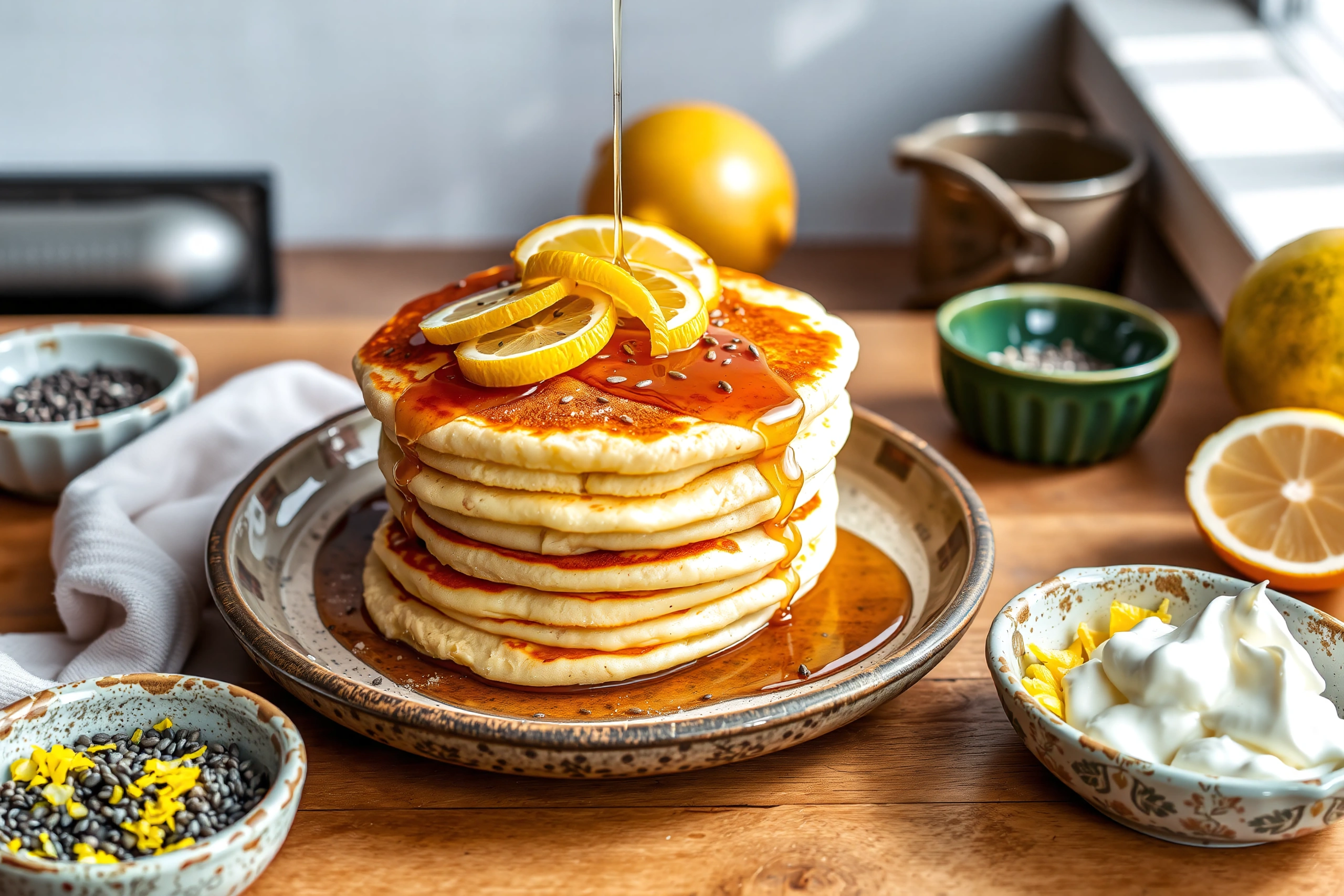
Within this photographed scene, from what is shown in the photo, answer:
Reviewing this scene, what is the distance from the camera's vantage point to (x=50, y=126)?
3.62 meters

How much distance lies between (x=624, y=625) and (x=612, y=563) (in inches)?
2.9

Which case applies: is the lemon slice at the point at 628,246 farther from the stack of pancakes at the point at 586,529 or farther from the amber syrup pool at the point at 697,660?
the amber syrup pool at the point at 697,660

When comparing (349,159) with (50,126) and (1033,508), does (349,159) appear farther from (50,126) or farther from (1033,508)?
(1033,508)

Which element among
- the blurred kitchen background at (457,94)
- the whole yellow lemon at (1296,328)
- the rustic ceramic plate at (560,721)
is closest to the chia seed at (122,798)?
the rustic ceramic plate at (560,721)

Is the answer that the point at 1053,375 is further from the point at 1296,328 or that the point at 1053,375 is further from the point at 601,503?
the point at 601,503

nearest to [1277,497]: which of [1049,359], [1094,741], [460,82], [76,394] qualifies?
[1049,359]

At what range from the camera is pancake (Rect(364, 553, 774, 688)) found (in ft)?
4.13

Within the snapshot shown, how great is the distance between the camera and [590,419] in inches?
48.1

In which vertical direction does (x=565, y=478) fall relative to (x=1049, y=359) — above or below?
above

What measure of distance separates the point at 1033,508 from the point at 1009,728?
0.52 meters

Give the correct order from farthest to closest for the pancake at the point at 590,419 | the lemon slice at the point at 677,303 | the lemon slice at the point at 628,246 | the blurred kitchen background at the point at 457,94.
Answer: the blurred kitchen background at the point at 457,94 < the lemon slice at the point at 628,246 < the lemon slice at the point at 677,303 < the pancake at the point at 590,419

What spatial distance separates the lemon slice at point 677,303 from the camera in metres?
1.30

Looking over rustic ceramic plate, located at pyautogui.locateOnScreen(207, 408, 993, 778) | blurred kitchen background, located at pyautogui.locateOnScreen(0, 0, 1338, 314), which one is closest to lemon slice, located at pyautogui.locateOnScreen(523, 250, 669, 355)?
rustic ceramic plate, located at pyautogui.locateOnScreen(207, 408, 993, 778)

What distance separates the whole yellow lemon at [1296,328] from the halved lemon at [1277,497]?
110mm
